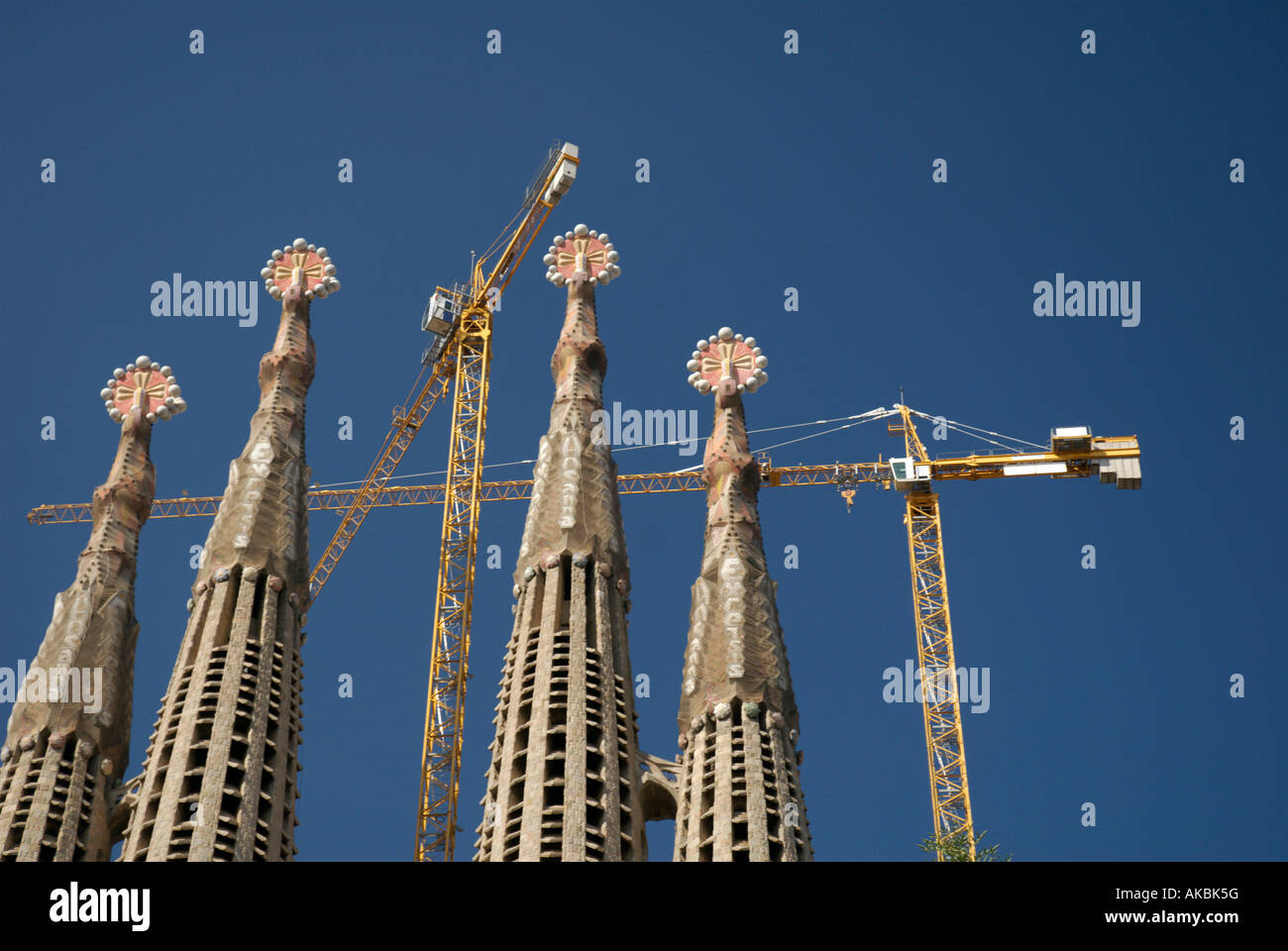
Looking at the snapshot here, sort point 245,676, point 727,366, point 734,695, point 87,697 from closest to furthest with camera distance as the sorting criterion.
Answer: point 734,695 → point 245,676 → point 87,697 → point 727,366

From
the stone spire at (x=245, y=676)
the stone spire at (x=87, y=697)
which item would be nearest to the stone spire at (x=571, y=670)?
the stone spire at (x=245, y=676)

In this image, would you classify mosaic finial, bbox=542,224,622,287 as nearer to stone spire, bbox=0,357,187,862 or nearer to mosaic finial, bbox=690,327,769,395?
mosaic finial, bbox=690,327,769,395

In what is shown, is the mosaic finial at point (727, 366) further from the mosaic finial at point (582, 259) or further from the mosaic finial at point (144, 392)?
the mosaic finial at point (144, 392)

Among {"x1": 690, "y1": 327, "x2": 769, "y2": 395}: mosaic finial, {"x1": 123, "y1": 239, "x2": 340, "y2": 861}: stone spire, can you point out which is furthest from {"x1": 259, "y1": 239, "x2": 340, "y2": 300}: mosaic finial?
{"x1": 690, "y1": 327, "x2": 769, "y2": 395}: mosaic finial

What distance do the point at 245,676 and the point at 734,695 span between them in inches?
552

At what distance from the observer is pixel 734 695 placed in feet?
187

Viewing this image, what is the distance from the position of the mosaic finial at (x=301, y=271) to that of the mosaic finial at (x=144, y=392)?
195 inches

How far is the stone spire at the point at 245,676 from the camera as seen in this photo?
53.7m

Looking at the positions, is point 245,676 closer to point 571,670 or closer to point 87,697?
point 87,697

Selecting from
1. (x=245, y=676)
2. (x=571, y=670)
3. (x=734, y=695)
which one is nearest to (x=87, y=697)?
(x=245, y=676)

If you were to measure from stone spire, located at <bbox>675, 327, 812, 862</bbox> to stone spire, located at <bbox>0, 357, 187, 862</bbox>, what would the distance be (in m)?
17.9

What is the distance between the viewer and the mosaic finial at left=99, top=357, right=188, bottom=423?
2776 inches
